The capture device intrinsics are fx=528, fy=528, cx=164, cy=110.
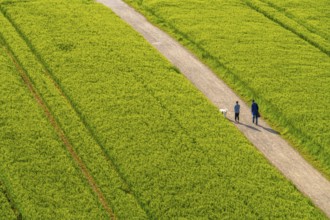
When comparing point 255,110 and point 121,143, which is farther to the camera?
point 255,110

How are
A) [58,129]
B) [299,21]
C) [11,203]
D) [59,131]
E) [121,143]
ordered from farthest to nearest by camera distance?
[299,21] < [58,129] < [59,131] < [121,143] < [11,203]

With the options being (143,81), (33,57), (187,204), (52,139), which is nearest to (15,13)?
(33,57)

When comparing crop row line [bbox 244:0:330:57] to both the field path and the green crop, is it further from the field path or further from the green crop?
the green crop

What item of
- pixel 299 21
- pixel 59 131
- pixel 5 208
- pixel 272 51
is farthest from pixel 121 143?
pixel 299 21

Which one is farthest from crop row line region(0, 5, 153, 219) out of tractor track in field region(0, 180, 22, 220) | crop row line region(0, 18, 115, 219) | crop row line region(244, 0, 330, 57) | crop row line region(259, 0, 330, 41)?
crop row line region(259, 0, 330, 41)

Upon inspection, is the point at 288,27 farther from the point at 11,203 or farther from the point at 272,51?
the point at 11,203

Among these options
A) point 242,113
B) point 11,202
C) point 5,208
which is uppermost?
point 5,208

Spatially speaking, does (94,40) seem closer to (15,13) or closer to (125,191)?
(15,13)

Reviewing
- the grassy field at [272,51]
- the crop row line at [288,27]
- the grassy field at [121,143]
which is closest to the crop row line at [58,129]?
the grassy field at [121,143]
